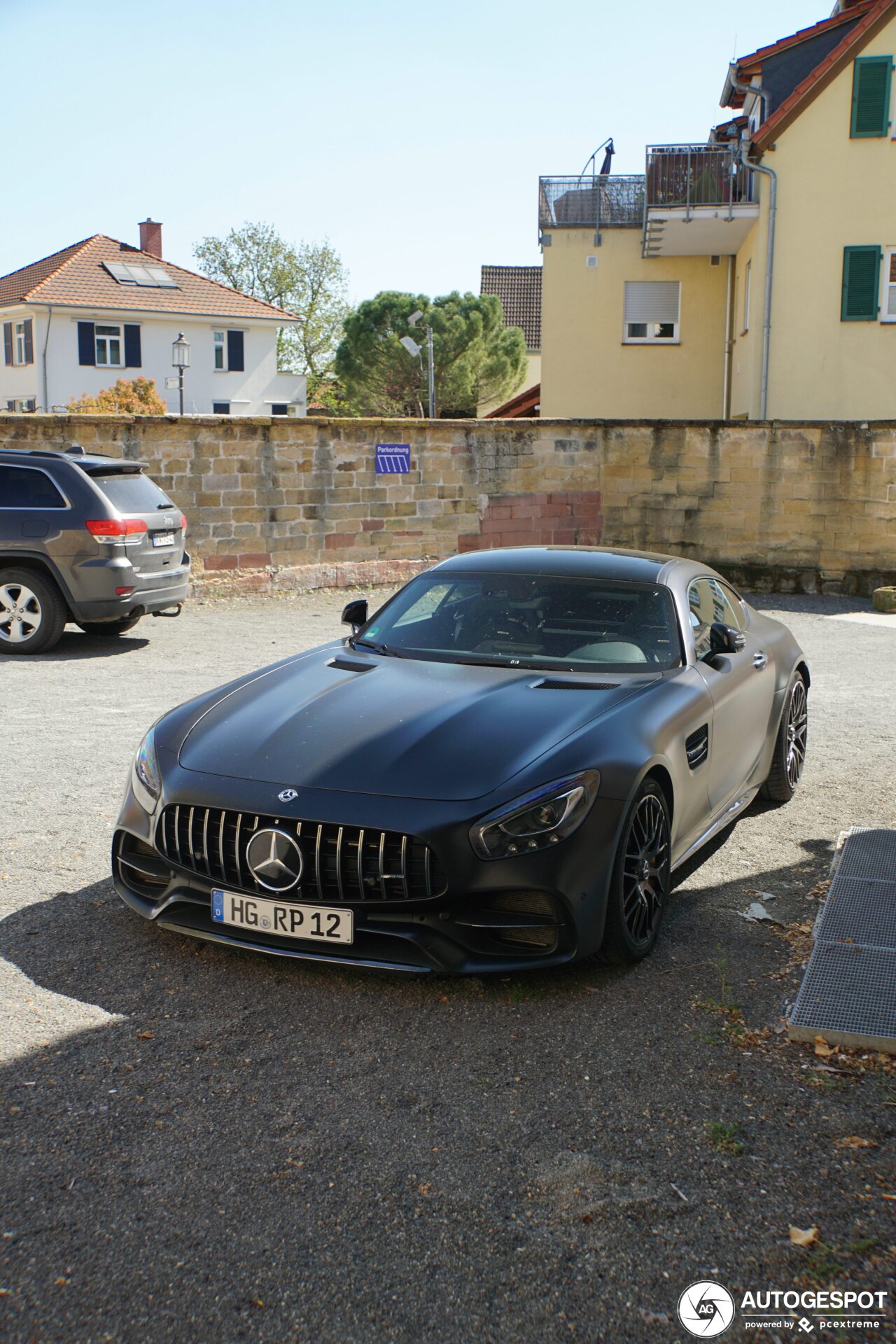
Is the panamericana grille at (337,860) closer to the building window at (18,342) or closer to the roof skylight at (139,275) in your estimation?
the building window at (18,342)

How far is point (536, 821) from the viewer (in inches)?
152

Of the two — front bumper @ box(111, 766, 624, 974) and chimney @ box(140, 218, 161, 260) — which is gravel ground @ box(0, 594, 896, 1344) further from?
chimney @ box(140, 218, 161, 260)

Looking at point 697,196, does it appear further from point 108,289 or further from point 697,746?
point 108,289

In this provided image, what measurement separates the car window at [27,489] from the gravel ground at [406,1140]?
20.2 feet

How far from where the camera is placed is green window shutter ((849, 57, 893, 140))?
2244 cm

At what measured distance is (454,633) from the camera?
5.38 m

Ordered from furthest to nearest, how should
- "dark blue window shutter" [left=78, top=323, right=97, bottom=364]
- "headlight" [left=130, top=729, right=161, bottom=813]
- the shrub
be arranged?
"dark blue window shutter" [left=78, top=323, right=97, bottom=364] → the shrub → "headlight" [left=130, top=729, right=161, bottom=813]

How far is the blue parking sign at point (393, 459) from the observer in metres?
16.4

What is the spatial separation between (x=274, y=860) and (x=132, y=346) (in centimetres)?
4792

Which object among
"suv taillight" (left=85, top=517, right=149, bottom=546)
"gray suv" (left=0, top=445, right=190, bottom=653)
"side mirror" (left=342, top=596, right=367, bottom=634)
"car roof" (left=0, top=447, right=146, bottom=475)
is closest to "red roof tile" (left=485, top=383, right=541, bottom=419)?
"car roof" (left=0, top=447, right=146, bottom=475)

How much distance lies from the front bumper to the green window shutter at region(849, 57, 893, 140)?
22.3m

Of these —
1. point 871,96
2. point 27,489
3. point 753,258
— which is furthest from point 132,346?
point 27,489

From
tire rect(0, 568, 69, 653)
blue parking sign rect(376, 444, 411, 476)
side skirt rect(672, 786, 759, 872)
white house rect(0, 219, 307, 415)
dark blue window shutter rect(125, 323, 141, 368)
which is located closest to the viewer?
side skirt rect(672, 786, 759, 872)

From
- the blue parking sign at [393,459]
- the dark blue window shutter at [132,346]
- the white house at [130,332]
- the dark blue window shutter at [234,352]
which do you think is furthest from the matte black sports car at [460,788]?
the dark blue window shutter at [234,352]
